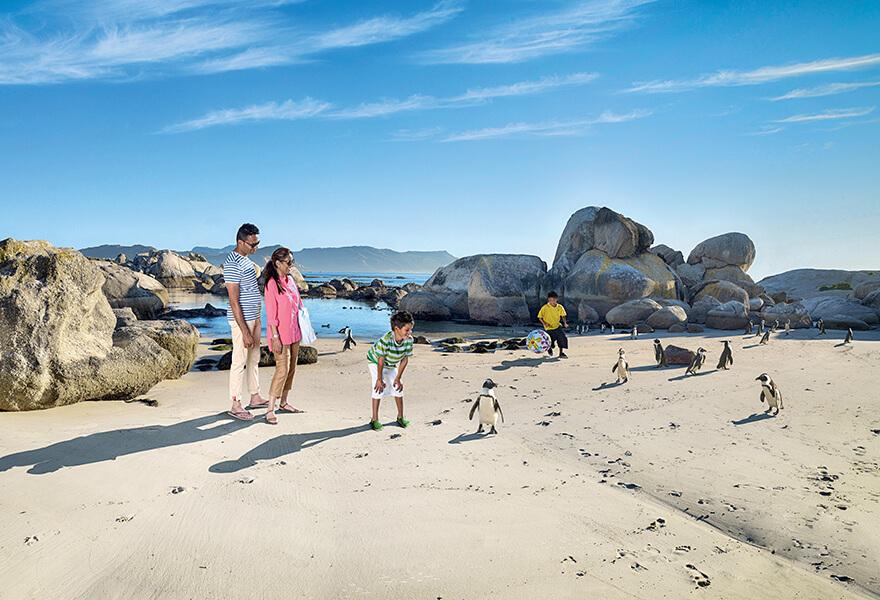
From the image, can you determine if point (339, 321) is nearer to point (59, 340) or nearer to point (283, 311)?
point (59, 340)

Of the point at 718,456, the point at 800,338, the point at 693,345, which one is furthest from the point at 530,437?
the point at 800,338

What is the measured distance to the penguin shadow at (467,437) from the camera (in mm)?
6129

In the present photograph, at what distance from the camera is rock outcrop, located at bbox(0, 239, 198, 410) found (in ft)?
20.9

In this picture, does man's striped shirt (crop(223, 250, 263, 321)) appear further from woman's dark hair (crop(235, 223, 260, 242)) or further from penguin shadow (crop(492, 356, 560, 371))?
penguin shadow (crop(492, 356, 560, 371))

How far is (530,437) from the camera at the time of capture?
21.1ft

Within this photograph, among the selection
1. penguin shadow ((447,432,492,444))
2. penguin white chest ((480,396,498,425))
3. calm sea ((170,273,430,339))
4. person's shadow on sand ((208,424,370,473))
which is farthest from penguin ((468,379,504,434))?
calm sea ((170,273,430,339))

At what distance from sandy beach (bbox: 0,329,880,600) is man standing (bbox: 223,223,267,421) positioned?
19.8 inches

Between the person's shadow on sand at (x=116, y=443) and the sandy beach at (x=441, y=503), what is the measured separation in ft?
0.08

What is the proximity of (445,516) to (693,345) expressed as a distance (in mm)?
13542

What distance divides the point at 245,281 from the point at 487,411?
3165mm

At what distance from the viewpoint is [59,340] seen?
267 inches

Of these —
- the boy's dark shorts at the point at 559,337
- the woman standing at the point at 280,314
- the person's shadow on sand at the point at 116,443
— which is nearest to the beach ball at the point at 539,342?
the boy's dark shorts at the point at 559,337

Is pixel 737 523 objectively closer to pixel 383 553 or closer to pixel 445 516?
pixel 445 516

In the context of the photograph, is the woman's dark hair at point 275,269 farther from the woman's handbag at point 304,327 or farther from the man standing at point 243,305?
the woman's handbag at point 304,327
